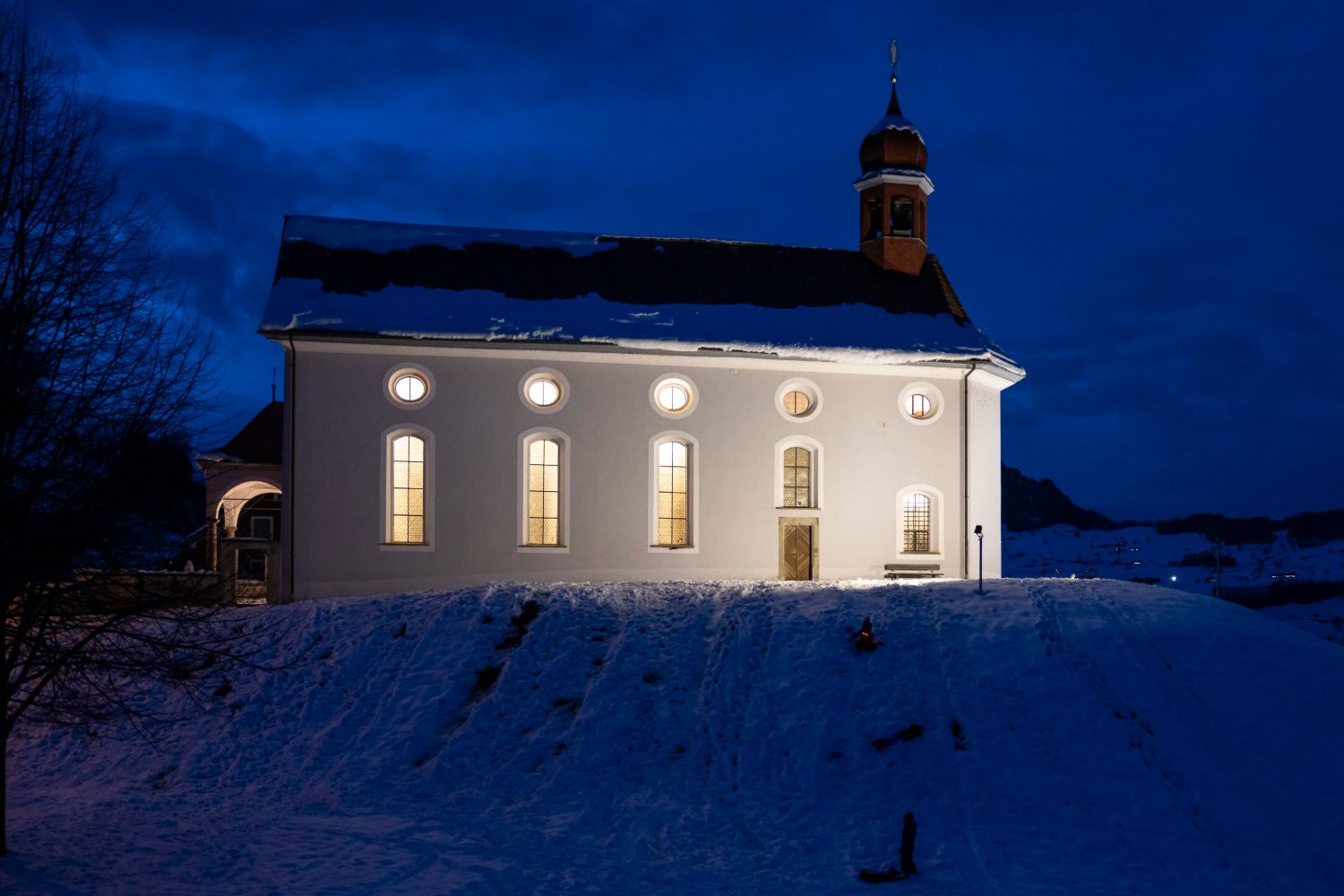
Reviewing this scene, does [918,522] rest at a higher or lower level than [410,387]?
lower

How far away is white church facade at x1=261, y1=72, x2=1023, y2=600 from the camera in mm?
24812

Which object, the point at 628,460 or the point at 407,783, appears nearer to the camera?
the point at 407,783

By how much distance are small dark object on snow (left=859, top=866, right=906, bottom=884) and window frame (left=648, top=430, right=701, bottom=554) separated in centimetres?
1293

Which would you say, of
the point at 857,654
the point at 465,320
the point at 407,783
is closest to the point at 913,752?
the point at 857,654

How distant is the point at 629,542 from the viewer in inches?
1011

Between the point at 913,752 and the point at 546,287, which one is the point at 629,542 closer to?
the point at 546,287

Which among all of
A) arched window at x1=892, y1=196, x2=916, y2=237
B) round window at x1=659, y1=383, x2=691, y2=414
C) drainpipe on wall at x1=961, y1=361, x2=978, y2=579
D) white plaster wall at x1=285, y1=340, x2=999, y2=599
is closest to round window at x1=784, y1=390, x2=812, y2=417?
white plaster wall at x1=285, y1=340, x2=999, y2=599

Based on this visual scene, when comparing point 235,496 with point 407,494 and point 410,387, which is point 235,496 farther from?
point 410,387

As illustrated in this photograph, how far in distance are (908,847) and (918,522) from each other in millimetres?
14420

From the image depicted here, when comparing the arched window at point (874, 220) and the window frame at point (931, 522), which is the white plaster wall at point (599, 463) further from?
the arched window at point (874, 220)

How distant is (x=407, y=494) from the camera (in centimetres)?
2512

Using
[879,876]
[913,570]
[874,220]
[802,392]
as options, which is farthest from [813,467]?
[879,876]

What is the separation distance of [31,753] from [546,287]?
14.6 metres

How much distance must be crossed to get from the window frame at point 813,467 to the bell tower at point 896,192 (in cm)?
668
